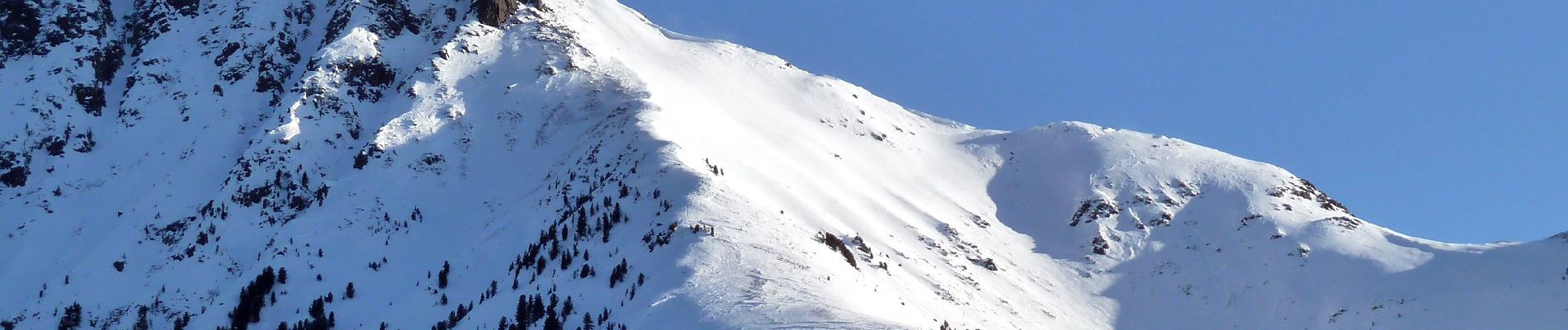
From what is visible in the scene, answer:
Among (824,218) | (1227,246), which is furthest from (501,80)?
(1227,246)

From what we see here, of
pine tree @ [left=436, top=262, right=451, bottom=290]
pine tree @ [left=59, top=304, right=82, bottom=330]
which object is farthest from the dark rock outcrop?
pine tree @ [left=59, top=304, right=82, bottom=330]

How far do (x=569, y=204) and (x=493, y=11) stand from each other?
53175mm

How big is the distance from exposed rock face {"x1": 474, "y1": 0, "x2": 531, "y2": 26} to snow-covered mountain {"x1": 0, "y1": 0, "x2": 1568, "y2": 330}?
1.81 ft

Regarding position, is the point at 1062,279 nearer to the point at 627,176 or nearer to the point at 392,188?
the point at 627,176

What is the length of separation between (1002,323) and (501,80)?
6189 centimetres

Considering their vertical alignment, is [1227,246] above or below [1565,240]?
below

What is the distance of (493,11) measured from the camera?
14350 centimetres

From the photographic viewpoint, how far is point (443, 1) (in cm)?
14725

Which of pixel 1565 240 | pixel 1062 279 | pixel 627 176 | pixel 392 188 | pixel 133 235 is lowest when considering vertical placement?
pixel 133 235

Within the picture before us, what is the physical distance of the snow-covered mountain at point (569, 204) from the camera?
87.1 metres

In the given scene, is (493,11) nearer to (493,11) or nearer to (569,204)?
(493,11)

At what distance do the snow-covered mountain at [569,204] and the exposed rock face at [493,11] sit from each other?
0.55 metres

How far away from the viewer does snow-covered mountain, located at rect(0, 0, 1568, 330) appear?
8712cm

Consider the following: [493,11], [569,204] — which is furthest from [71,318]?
[493,11]
